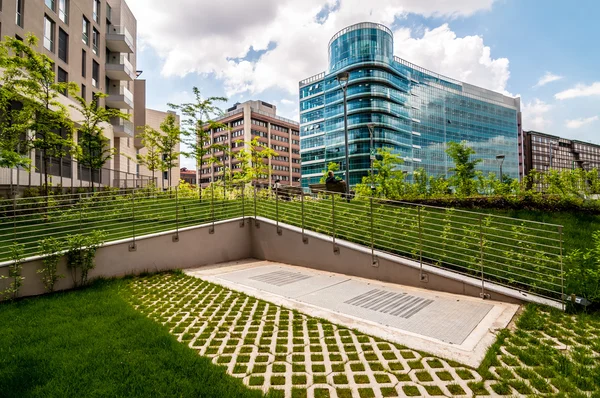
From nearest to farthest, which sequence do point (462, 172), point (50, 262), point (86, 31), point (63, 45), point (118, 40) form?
point (50, 262) < point (462, 172) < point (63, 45) < point (86, 31) < point (118, 40)

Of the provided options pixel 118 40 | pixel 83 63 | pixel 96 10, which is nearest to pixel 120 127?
pixel 83 63

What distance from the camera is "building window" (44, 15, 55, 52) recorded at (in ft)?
71.6

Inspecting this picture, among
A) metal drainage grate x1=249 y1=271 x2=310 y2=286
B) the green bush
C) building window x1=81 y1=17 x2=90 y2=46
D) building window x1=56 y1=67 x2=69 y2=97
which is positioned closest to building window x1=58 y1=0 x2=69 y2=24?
building window x1=81 y1=17 x2=90 y2=46

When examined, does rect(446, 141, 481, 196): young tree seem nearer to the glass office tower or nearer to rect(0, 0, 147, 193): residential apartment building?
rect(0, 0, 147, 193): residential apartment building

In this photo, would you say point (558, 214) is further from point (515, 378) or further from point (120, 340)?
point (120, 340)

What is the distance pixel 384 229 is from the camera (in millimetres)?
8742

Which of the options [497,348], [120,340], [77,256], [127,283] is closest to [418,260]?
[497,348]

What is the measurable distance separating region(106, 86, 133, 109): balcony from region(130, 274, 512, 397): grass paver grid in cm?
3024

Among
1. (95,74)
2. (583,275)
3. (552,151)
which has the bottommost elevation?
(583,275)

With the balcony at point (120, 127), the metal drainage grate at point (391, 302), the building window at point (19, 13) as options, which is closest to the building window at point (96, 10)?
the balcony at point (120, 127)

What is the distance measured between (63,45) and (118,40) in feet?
24.7

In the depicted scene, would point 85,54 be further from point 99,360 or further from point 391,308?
point 391,308

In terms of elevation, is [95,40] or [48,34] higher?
[95,40]

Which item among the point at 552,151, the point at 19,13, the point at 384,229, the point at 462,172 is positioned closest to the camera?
the point at 384,229
